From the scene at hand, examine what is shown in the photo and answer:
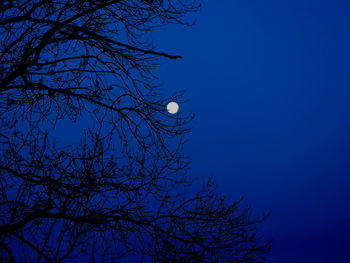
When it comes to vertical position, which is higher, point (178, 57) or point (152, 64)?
point (152, 64)

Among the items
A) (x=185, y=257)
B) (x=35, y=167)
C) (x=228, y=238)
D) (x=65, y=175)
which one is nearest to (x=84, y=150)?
(x=65, y=175)

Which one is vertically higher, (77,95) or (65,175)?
(77,95)

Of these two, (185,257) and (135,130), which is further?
(135,130)

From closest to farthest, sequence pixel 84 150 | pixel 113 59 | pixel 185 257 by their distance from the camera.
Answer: pixel 185 257, pixel 84 150, pixel 113 59

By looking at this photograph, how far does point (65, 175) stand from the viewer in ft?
13.6

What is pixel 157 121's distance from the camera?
191 inches

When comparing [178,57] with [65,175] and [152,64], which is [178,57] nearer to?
[152,64]

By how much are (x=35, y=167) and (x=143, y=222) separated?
1579 millimetres

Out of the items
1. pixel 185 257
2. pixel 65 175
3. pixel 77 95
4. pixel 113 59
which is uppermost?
pixel 113 59

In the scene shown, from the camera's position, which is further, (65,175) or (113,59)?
(113,59)

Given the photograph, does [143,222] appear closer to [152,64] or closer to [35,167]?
Answer: [35,167]

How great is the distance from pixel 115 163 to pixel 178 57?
1.62 m

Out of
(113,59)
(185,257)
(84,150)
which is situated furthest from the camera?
(113,59)

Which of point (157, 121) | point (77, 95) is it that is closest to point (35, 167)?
point (77, 95)
